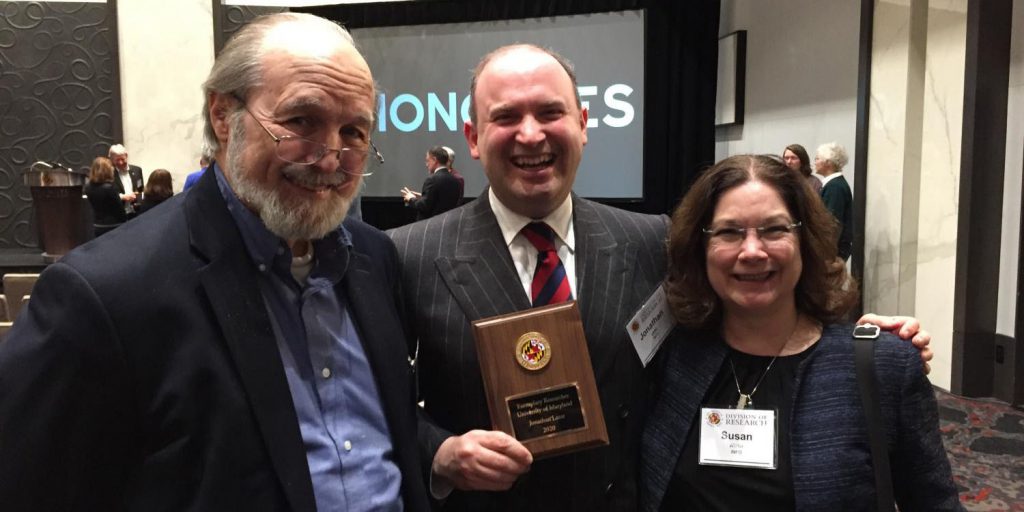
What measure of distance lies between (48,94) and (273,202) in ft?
34.6

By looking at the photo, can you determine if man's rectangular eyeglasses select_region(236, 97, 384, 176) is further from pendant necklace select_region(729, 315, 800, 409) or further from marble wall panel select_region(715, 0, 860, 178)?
marble wall panel select_region(715, 0, 860, 178)

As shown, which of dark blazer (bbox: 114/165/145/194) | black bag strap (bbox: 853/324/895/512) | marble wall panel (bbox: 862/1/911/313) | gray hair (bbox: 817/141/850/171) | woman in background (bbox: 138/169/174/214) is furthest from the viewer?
dark blazer (bbox: 114/165/145/194)

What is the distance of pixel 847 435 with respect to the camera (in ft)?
5.34

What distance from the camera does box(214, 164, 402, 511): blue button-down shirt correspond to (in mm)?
1341

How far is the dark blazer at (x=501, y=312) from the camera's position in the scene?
1678 millimetres

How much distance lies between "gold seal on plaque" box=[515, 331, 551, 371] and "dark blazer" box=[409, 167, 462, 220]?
23.0 ft

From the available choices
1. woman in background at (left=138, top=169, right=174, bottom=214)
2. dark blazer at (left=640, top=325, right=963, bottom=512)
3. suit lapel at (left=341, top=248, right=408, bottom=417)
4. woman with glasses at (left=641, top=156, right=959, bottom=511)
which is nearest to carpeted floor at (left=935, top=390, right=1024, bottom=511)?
dark blazer at (left=640, top=325, right=963, bottom=512)

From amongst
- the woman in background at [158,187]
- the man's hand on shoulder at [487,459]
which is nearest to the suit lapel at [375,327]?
the man's hand on shoulder at [487,459]

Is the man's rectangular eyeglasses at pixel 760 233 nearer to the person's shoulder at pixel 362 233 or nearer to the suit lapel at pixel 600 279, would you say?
the suit lapel at pixel 600 279

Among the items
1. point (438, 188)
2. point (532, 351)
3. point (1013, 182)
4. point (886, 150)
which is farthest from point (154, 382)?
point (438, 188)

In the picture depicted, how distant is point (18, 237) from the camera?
1002 centimetres

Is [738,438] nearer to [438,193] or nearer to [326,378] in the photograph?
[326,378]

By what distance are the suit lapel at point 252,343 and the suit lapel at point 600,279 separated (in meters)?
0.72

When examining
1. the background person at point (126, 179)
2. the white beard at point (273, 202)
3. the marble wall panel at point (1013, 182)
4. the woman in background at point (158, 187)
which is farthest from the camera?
the background person at point (126, 179)
